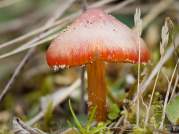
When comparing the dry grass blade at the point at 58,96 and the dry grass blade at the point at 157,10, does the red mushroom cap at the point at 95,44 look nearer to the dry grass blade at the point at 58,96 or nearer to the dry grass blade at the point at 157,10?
the dry grass blade at the point at 58,96

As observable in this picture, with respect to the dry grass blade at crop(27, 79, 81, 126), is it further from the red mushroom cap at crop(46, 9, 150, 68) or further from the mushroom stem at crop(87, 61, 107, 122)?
the red mushroom cap at crop(46, 9, 150, 68)

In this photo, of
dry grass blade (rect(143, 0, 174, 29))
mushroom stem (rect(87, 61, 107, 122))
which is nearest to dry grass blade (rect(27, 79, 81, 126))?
mushroom stem (rect(87, 61, 107, 122))

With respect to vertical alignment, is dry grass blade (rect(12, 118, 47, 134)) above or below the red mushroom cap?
below

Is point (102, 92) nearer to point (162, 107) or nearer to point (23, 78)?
point (162, 107)

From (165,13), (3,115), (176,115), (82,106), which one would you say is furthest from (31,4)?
(176,115)

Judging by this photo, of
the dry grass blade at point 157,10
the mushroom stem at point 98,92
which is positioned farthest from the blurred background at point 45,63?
the mushroom stem at point 98,92

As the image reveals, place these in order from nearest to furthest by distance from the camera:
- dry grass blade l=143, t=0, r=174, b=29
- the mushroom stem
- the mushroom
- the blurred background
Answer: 1. the mushroom
2. the mushroom stem
3. the blurred background
4. dry grass blade l=143, t=0, r=174, b=29

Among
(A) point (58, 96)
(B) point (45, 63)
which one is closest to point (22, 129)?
(A) point (58, 96)

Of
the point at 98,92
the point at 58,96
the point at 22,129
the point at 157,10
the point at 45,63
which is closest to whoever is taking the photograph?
the point at 22,129

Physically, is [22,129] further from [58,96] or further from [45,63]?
[45,63]
